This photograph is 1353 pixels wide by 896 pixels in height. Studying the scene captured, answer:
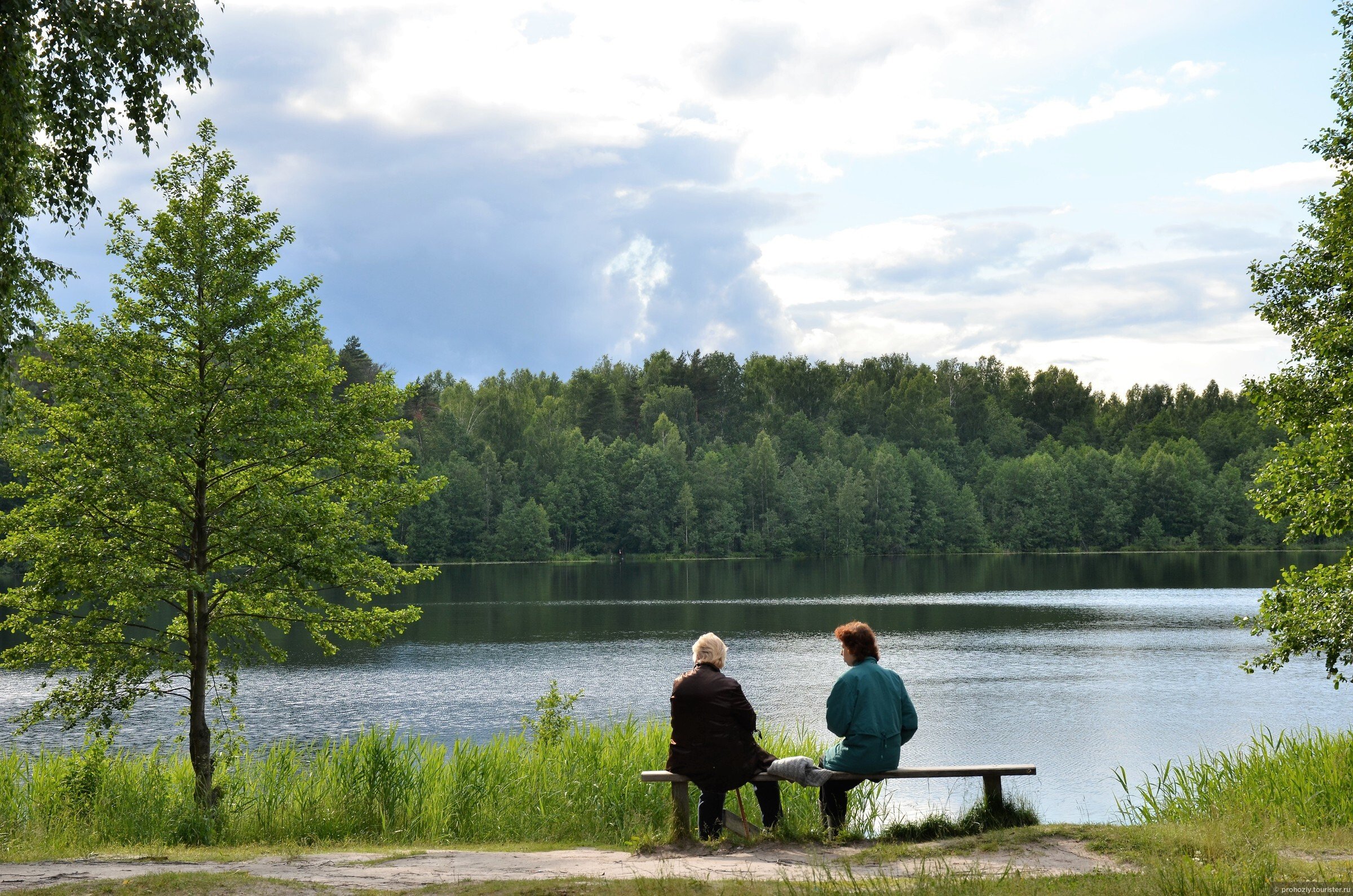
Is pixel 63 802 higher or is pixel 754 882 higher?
pixel 754 882

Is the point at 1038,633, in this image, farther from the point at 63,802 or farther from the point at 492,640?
Result: the point at 63,802

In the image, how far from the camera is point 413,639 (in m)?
42.7

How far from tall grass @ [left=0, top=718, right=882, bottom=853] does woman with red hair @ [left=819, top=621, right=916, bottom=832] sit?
16.6 inches

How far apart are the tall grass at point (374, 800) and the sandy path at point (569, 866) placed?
2.86 feet

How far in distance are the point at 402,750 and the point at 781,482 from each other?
102819 millimetres

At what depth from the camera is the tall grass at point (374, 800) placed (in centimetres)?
970

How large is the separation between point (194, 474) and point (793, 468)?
10878cm

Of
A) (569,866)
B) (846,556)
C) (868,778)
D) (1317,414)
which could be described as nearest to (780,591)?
(846,556)

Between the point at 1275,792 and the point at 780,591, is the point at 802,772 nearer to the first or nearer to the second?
the point at 1275,792

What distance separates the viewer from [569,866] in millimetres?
7141

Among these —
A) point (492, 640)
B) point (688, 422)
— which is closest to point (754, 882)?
point (492, 640)

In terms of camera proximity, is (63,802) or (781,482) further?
(781,482)

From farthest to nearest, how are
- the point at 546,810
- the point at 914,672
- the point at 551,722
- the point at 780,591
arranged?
the point at 780,591 < the point at 914,672 < the point at 551,722 < the point at 546,810

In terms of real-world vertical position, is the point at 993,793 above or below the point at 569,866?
above
